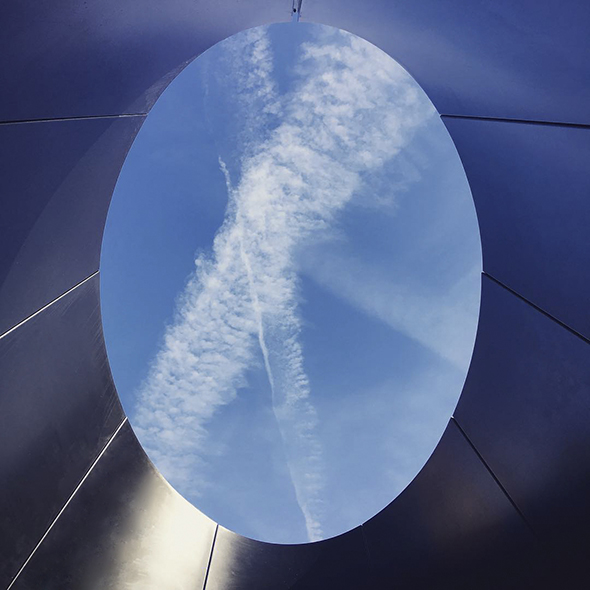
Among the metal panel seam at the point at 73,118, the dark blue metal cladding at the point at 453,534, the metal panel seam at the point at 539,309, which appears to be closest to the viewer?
the metal panel seam at the point at 73,118

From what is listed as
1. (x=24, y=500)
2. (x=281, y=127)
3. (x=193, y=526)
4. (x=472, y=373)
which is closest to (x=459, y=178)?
(x=472, y=373)

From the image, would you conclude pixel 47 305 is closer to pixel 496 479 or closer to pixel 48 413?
pixel 48 413

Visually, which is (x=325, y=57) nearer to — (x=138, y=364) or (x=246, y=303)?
(x=246, y=303)

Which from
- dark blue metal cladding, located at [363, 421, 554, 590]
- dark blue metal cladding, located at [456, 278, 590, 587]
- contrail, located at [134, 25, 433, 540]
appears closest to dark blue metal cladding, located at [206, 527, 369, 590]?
dark blue metal cladding, located at [363, 421, 554, 590]

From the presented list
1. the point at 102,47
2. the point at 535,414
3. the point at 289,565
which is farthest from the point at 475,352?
the point at 102,47

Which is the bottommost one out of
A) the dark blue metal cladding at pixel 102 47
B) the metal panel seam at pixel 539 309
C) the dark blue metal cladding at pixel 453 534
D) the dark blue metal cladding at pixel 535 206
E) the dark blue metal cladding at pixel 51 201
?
the dark blue metal cladding at pixel 453 534

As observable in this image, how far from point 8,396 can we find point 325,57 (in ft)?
20.0

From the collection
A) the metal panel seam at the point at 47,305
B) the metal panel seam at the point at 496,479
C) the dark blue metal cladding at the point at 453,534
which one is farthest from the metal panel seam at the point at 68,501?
the metal panel seam at the point at 496,479

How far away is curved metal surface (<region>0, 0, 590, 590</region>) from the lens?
4.50 metres

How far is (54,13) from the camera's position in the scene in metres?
3.96

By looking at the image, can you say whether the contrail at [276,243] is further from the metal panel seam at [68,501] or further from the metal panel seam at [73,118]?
the metal panel seam at [73,118]

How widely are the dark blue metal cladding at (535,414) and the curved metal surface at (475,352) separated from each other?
0.02 meters

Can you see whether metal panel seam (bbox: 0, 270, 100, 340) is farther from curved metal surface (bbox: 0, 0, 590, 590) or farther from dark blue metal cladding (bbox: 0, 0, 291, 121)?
dark blue metal cladding (bbox: 0, 0, 291, 121)

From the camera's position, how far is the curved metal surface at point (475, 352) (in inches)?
177
